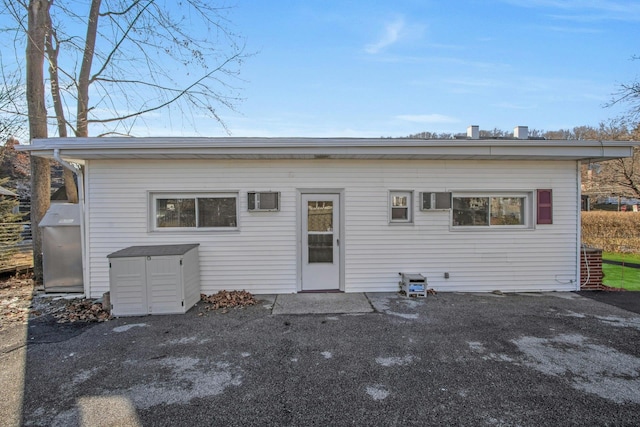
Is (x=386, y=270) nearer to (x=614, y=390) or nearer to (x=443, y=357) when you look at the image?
(x=443, y=357)

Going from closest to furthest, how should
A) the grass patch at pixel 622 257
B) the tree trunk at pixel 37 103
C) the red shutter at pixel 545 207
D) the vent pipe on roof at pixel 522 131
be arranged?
the red shutter at pixel 545 207, the vent pipe on roof at pixel 522 131, the tree trunk at pixel 37 103, the grass patch at pixel 622 257

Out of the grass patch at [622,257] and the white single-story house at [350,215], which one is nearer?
the white single-story house at [350,215]

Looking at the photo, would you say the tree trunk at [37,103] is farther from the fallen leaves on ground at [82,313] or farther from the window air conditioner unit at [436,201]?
the window air conditioner unit at [436,201]

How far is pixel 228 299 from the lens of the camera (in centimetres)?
559

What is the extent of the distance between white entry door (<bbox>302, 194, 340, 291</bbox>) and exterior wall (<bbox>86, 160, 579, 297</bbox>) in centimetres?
19

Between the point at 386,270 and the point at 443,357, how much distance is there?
2.72 m

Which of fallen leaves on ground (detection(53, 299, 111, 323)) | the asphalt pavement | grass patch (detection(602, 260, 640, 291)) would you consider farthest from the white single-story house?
grass patch (detection(602, 260, 640, 291))

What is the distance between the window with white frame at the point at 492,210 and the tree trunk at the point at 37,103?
378 inches

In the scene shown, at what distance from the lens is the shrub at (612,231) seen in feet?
37.5

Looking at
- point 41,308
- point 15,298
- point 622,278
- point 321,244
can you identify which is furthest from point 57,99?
point 622,278

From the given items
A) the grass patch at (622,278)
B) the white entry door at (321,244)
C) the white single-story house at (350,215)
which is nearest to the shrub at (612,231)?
the grass patch at (622,278)

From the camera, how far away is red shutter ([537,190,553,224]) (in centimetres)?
621

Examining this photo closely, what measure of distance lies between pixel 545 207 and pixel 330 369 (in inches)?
220

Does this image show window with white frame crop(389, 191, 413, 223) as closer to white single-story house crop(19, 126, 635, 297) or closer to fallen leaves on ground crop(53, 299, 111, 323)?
white single-story house crop(19, 126, 635, 297)
